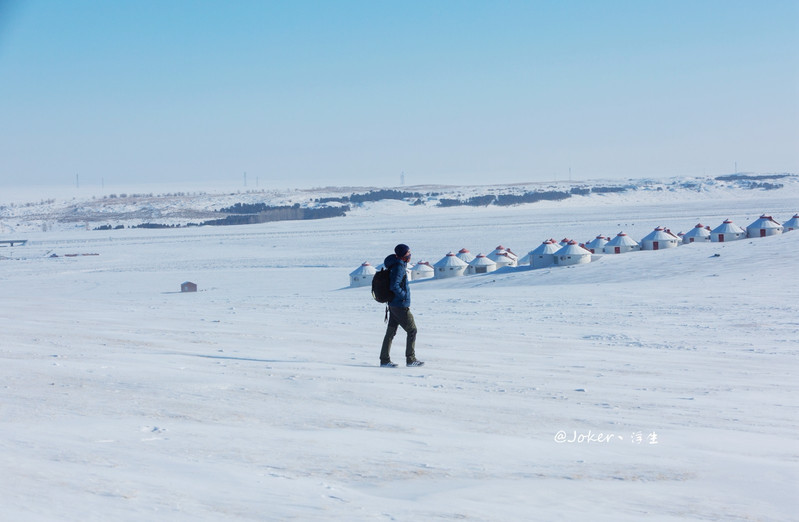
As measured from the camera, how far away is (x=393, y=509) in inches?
179

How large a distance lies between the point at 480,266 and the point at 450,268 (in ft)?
7.69

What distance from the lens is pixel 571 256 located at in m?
44.5

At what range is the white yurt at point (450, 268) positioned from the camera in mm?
48219

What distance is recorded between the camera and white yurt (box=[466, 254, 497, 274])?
4956 centimetres

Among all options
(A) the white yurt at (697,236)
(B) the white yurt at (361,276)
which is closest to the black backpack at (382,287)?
(B) the white yurt at (361,276)

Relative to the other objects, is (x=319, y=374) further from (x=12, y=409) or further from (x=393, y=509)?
(x=393, y=509)

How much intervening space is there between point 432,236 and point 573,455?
82125 mm

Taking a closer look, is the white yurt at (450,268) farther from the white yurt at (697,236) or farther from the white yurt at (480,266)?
the white yurt at (697,236)

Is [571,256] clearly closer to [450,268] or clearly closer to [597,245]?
[450,268]

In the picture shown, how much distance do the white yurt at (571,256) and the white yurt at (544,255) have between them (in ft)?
2.59

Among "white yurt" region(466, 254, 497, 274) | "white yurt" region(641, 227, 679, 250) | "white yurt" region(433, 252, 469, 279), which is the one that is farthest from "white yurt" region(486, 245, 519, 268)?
"white yurt" region(641, 227, 679, 250)

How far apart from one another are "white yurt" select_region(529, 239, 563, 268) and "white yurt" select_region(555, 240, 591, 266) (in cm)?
79

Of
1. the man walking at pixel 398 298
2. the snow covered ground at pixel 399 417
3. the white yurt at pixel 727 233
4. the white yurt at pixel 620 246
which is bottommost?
the white yurt at pixel 620 246

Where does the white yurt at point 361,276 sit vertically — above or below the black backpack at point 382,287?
below
